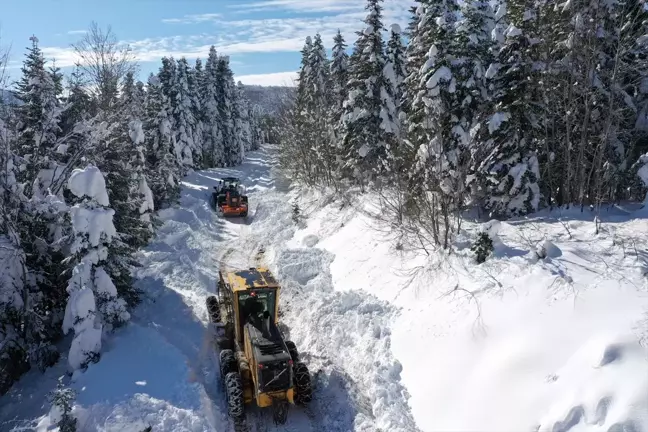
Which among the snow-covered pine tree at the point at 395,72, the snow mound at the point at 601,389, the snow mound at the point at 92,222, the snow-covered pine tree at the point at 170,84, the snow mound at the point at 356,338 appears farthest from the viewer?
the snow-covered pine tree at the point at 170,84

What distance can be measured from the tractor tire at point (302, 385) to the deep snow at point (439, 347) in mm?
Result: 315

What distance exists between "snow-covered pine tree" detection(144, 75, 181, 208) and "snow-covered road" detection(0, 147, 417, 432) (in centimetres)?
1087

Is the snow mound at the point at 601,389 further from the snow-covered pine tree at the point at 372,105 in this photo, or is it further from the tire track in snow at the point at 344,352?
the snow-covered pine tree at the point at 372,105

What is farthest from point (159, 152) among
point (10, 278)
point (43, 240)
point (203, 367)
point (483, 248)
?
point (483, 248)

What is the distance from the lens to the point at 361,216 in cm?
2155

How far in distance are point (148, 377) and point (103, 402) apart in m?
1.30

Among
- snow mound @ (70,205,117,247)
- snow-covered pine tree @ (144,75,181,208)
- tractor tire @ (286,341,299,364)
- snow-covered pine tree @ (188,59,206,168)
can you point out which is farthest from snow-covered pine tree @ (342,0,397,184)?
snow-covered pine tree @ (188,59,206,168)

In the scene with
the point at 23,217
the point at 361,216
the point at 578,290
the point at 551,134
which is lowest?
the point at 361,216

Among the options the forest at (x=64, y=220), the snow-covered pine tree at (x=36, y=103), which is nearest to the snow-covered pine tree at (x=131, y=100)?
the forest at (x=64, y=220)

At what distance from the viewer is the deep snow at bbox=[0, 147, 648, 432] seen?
308 inches

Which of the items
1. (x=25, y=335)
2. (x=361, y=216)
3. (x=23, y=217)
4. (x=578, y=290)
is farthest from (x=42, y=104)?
(x=578, y=290)

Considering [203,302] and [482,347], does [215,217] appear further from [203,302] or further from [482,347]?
[482,347]

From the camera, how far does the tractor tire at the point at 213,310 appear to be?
14781mm

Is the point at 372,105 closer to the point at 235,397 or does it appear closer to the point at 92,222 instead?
the point at 92,222
